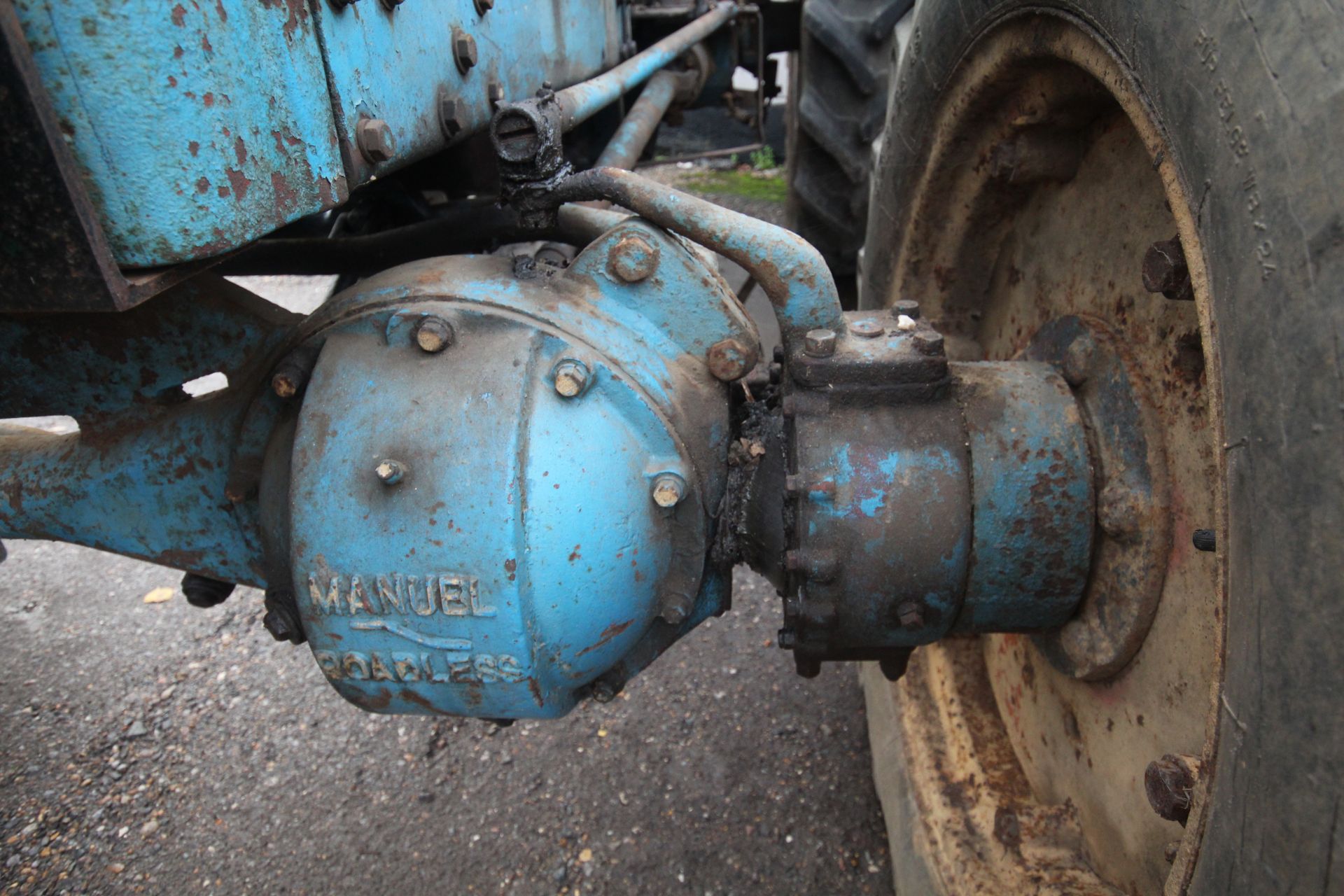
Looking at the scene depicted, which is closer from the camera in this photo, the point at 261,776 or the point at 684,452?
the point at 684,452

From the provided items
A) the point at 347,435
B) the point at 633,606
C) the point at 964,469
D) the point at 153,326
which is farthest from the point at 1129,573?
the point at 153,326

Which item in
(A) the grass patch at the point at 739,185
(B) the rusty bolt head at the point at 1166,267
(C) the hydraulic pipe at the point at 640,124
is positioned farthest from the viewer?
(A) the grass patch at the point at 739,185

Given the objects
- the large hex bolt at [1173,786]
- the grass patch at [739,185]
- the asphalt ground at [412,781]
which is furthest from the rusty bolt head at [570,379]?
the grass patch at [739,185]

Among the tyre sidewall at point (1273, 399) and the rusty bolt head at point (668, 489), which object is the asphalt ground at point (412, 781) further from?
the tyre sidewall at point (1273, 399)

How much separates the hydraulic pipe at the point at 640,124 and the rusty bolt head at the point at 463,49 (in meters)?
0.29

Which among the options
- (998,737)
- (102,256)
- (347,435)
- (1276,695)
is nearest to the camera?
(1276,695)

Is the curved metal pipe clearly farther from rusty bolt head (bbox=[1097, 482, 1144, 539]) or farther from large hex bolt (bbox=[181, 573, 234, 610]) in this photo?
large hex bolt (bbox=[181, 573, 234, 610])

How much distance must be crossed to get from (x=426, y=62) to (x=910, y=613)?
916 millimetres

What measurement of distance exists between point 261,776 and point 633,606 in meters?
1.20

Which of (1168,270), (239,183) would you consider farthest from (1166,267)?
(239,183)

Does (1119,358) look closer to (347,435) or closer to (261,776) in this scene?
(347,435)

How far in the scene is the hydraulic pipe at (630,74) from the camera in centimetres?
143

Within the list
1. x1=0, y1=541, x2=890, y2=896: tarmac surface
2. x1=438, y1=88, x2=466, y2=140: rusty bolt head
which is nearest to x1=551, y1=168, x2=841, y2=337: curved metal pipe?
x1=438, y1=88, x2=466, y2=140: rusty bolt head

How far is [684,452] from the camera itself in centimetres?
108
